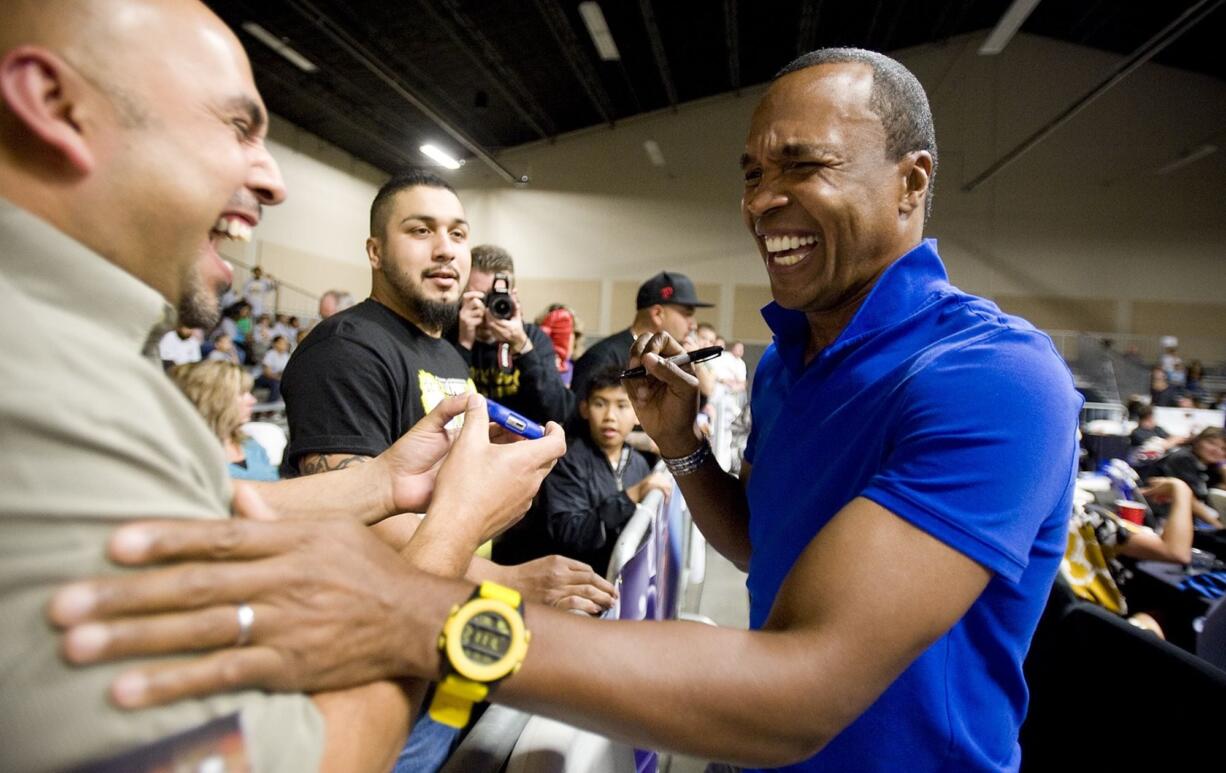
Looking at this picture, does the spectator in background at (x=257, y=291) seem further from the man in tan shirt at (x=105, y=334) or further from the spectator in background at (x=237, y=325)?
the man in tan shirt at (x=105, y=334)

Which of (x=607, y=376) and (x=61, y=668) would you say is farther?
(x=607, y=376)

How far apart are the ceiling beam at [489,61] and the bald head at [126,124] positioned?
10.1 m

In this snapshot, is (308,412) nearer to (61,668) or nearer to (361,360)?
(361,360)

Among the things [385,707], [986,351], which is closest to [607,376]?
[986,351]

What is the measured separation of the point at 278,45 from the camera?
375 inches

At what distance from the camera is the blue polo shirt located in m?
0.82

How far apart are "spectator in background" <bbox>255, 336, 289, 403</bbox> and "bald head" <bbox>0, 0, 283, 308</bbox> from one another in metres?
8.57

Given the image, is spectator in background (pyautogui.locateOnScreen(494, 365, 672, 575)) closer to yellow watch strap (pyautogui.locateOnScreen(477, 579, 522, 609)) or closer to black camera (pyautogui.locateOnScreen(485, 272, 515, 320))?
black camera (pyautogui.locateOnScreen(485, 272, 515, 320))

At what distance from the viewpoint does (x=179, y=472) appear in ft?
1.94

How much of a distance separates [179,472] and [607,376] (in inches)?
91.0

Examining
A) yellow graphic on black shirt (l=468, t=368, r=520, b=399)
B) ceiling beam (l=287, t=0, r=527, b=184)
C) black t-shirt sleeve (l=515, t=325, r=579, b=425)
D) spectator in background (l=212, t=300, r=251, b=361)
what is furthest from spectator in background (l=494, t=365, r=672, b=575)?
ceiling beam (l=287, t=0, r=527, b=184)

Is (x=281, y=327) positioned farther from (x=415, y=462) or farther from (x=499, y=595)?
(x=499, y=595)

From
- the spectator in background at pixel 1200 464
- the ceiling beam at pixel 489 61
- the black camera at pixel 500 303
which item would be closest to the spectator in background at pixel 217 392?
the black camera at pixel 500 303

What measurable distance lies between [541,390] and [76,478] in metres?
2.60
